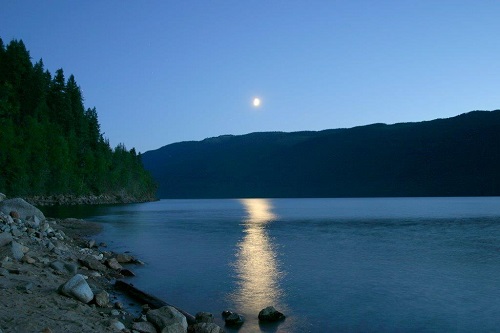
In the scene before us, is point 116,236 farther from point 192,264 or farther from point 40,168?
point 40,168

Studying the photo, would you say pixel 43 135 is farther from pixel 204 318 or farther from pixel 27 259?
pixel 204 318

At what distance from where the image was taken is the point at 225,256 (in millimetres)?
33156

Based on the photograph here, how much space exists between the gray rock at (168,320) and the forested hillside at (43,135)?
263ft

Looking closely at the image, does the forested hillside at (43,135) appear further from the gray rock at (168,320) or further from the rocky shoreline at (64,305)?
the gray rock at (168,320)

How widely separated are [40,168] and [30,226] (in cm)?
7690

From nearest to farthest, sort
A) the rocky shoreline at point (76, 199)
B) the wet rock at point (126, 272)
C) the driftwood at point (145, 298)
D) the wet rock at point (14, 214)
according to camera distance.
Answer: the driftwood at point (145, 298)
the wet rock at point (126, 272)
the wet rock at point (14, 214)
the rocky shoreline at point (76, 199)

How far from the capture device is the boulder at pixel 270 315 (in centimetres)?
1623

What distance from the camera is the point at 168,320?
13398 millimetres

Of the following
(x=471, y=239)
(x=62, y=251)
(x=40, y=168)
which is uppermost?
(x=40, y=168)

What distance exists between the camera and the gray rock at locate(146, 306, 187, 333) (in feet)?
42.8

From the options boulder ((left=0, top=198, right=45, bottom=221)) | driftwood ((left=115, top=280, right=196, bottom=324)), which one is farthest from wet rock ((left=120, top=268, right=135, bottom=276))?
boulder ((left=0, top=198, right=45, bottom=221))

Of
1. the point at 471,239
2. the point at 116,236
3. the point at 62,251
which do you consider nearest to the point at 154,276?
the point at 62,251

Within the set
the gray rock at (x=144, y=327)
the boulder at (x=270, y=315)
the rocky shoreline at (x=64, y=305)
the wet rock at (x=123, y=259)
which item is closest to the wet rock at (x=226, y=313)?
the rocky shoreline at (x=64, y=305)

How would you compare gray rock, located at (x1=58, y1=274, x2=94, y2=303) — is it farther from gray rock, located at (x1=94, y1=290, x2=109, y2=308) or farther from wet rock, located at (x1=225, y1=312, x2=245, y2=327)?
wet rock, located at (x1=225, y1=312, x2=245, y2=327)
